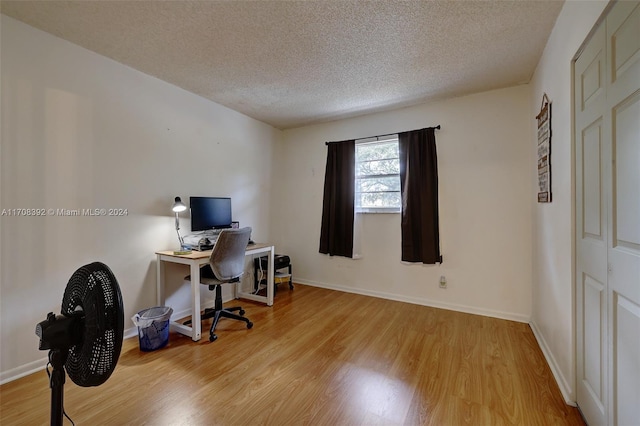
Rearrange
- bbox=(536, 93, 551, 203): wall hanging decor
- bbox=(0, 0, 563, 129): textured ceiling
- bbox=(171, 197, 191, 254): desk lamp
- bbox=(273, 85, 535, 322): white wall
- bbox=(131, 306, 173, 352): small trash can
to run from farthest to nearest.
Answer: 1. bbox=(273, 85, 535, 322): white wall
2. bbox=(171, 197, 191, 254): desk lamp
3. bbox=(131, 306, 173, 352): small trash can
4. bbox=(536, 93, 551, 203): wall hanging decor
5. bbox=(0, 0, 563, 129): textured ceiling

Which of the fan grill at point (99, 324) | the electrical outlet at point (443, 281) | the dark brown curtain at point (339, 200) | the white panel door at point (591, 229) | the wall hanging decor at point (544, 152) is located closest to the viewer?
the fan grill at point (99, 324)

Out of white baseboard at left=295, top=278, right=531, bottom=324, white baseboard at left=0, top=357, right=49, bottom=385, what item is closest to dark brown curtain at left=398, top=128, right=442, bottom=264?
white baseboard at left=295, top=278, right=531, bottom=324

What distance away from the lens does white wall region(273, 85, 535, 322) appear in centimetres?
275

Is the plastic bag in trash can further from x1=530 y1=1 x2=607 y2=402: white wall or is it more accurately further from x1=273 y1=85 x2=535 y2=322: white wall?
x1=530 y1=1 x2=607 y2=402: white wall

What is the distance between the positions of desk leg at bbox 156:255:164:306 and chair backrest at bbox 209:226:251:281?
0.63 metres

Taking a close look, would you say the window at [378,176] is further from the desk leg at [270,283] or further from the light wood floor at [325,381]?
the light wood floor at [325,381]

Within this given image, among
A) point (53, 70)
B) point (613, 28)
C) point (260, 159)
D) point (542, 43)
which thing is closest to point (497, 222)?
point (542, 43)

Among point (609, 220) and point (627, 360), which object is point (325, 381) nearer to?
point (627, 360)

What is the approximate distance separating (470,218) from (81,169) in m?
3.76

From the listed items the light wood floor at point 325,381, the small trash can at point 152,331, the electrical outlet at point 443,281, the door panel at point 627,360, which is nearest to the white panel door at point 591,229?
the door panel at point 627,360

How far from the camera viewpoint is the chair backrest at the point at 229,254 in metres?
2.40

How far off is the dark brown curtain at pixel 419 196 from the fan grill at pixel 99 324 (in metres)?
2.96

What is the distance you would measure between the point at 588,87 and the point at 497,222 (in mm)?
1743

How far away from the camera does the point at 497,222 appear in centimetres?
285
